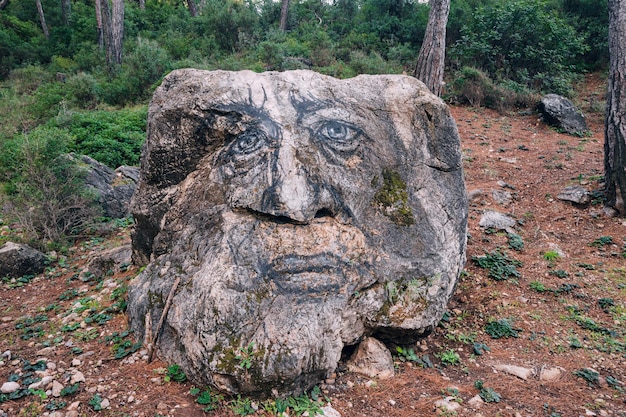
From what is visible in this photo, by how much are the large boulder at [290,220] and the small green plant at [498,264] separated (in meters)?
1.14

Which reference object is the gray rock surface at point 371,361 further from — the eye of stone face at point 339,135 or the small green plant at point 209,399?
the eye of stone face at point 339,135

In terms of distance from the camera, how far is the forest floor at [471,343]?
3.23 m

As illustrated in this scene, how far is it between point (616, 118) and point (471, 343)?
455 cm

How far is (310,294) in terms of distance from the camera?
338 centimetres

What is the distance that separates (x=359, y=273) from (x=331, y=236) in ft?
1.25

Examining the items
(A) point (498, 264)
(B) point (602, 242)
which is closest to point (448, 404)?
(A) point (498, 264)

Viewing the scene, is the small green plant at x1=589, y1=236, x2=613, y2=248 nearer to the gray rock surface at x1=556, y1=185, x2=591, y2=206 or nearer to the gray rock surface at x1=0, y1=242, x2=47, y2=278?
the gray rock surface at x1=556, y1=185, x2=591, y2=206

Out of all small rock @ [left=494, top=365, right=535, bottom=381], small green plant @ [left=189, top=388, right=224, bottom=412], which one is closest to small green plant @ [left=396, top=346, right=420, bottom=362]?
small rock @ [left=494, top=365, right=535, bottom=381]

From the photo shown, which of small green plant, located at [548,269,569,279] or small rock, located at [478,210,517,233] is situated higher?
small rock, located at [478,210,517,233]

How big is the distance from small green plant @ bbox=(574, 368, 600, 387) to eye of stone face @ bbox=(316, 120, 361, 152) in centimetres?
266

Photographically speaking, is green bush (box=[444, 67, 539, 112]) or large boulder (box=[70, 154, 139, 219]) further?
green bush (box=[444, 67, 539, 112])

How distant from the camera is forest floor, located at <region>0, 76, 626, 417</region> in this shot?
323cm

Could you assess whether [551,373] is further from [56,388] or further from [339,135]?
[56,388]

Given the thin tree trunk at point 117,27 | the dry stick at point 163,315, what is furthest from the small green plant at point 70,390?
the thin tree trunk at point 117,27
